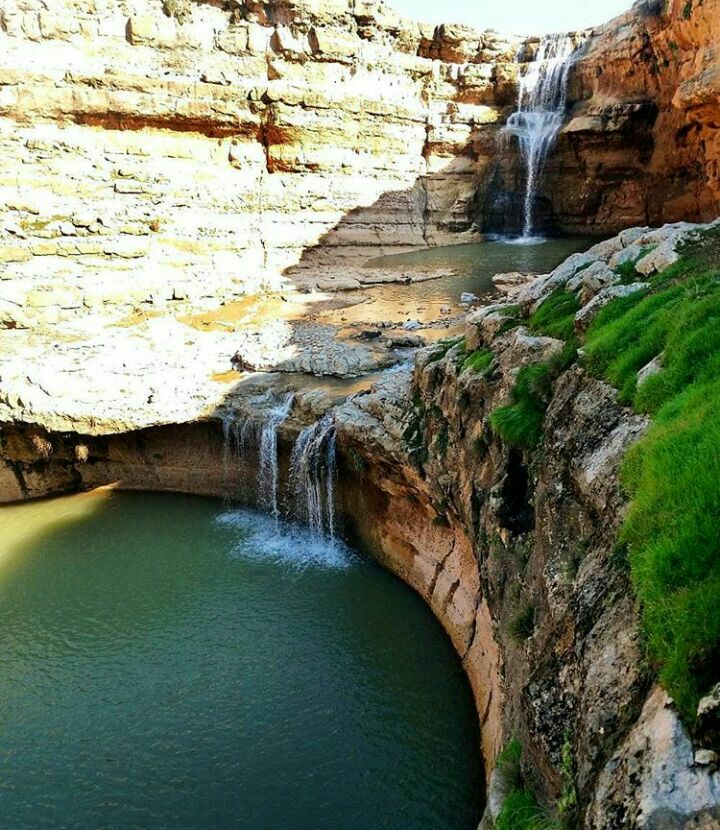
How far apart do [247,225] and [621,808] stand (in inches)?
1071

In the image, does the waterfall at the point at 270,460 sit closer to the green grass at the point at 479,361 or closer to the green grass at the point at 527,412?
the green grass at the point at 479,361

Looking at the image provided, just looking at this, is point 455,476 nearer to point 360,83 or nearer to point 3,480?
point 3,480

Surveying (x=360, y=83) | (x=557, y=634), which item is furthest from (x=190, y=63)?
(x=557, y=634)

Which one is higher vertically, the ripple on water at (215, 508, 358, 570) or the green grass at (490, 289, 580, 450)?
the green grass at (490, 289, 580, 450)

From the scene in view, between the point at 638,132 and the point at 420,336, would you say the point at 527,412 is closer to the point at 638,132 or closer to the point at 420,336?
the point at 420,336

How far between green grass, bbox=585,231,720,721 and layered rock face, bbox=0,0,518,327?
19.2 meters

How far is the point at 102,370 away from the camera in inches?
640

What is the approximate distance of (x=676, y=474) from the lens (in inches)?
150

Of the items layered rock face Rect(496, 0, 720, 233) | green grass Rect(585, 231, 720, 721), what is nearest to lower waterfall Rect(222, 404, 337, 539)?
green grass Rect(585, 231, 720, 721)

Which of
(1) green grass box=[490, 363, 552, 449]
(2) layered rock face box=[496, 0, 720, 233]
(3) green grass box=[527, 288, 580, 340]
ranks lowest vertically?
(1) green grass box=[490, 363, 552, 449]

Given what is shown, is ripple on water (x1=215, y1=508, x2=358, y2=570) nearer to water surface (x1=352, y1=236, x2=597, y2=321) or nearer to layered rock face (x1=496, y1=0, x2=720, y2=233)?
water surface (x1=352, y1=236, x2=597, y2=321)

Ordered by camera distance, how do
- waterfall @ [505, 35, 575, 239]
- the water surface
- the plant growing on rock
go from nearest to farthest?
the water surface, the plant growing on rock, waterfall @ [505, 35, 575, 239]

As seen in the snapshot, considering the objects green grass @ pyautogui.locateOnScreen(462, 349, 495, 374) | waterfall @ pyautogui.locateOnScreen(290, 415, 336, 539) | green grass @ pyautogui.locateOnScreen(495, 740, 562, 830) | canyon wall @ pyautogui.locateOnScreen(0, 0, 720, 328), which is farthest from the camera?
canyon wall @ pyautogui.locateOnScreen(0, 0, 720, 328)

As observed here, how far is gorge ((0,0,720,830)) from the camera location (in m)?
3.94
